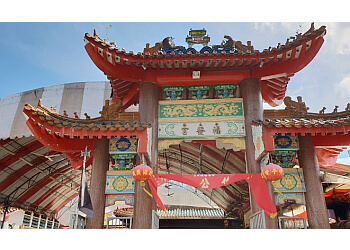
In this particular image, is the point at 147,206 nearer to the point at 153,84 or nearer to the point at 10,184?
the point at 153,84

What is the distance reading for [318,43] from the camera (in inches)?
273

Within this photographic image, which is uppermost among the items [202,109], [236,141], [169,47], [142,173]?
[169,47]

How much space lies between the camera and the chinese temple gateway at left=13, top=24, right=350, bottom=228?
6.32 metres

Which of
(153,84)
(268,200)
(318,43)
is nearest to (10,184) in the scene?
(153,84)

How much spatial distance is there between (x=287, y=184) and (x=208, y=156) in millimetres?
4914

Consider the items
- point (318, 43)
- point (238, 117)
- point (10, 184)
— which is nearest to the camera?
point (318, 43)

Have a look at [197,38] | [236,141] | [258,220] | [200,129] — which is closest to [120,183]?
[200,129]

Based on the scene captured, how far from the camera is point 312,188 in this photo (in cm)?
674

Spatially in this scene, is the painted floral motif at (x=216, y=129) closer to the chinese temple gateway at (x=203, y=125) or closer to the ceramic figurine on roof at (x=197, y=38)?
the chinese temple gateway at (x=203, y=125)

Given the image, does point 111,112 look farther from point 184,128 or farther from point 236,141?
point 236,141

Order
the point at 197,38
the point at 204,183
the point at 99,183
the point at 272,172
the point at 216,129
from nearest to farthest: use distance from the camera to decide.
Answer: the point at 272,172, the point at 204,183, the point at 99,183, the point at 216,129, the point at 197,38

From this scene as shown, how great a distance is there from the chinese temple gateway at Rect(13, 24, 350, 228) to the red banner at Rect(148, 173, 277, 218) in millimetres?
21

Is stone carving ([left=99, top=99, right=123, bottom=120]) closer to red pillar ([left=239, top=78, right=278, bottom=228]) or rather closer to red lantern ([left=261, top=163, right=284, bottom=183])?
red pillar ([left=239, top=78, right=278, bottom=228])

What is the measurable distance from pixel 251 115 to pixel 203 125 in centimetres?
123
